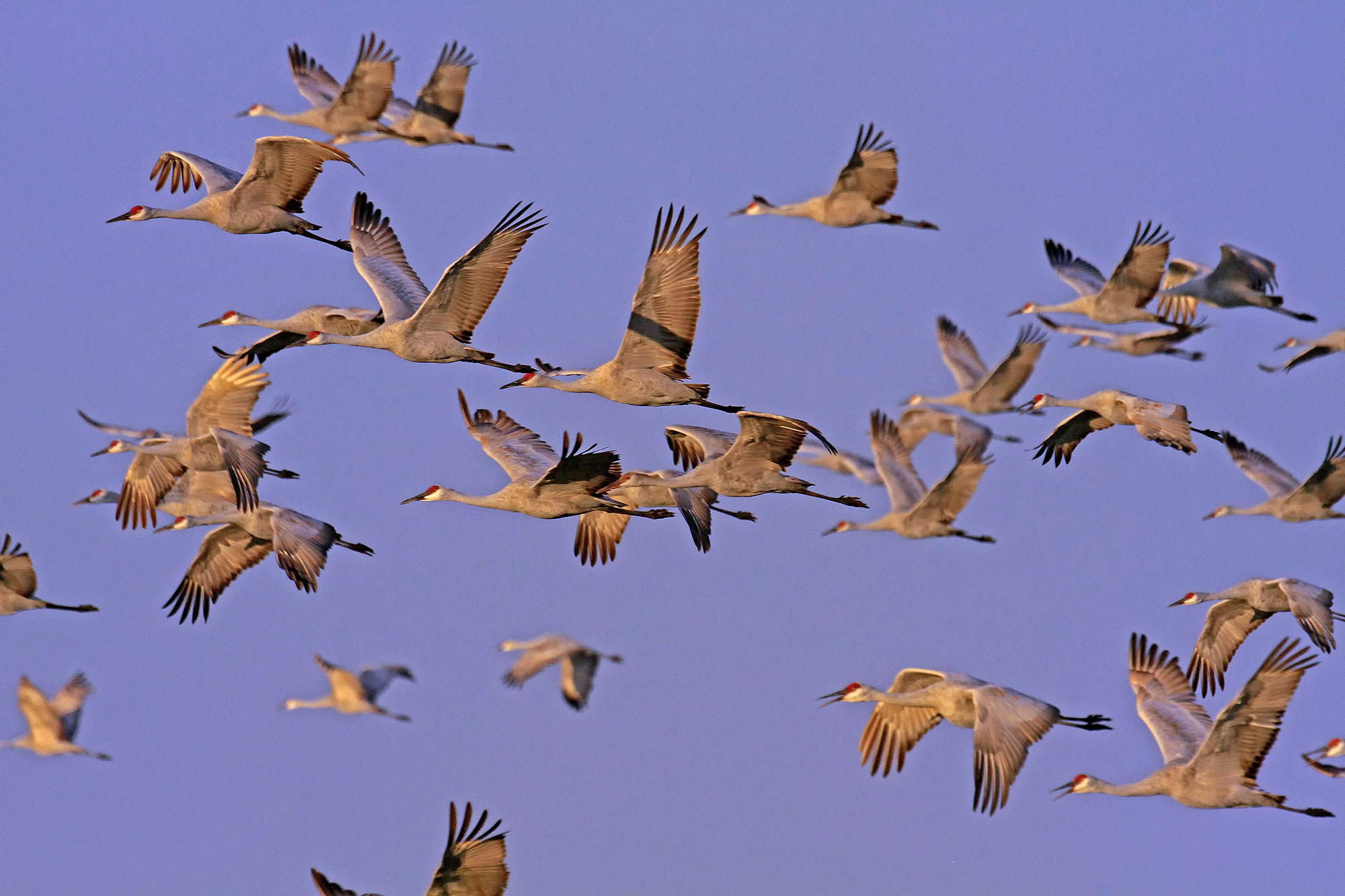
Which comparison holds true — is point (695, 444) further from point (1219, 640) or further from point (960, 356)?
point (960, 356)

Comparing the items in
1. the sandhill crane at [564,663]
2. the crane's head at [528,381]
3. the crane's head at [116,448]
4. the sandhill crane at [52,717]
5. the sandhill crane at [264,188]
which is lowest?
the sandhill crane at [52,717]

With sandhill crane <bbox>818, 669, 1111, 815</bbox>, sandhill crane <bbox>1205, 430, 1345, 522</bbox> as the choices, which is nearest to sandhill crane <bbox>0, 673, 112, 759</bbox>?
sandhill crane <bbox>818, 669, 1111, 815</bbox>

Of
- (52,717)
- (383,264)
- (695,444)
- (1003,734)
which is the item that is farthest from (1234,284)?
(52,717)

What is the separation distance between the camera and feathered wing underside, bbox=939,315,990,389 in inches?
967

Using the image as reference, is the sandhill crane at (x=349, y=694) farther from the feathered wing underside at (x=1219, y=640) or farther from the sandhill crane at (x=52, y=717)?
the feathered wing underside at (x=1219, y=640)

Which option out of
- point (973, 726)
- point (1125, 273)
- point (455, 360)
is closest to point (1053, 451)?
point (1125, 273)

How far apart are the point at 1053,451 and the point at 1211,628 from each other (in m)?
2.44

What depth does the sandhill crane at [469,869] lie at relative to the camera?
450 inches

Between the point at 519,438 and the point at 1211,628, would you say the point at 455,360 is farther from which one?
the point at 1211,628

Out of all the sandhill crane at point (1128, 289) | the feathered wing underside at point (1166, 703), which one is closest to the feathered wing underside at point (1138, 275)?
the sandhill crane at point (1128, 289)

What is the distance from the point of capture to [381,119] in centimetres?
2131

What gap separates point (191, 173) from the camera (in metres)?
18.1

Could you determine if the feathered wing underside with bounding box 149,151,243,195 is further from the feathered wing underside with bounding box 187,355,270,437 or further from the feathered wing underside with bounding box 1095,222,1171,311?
the feathered wing underside with bounding box 1095,222,1171,311

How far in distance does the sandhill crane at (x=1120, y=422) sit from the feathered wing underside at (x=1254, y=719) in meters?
3.04
